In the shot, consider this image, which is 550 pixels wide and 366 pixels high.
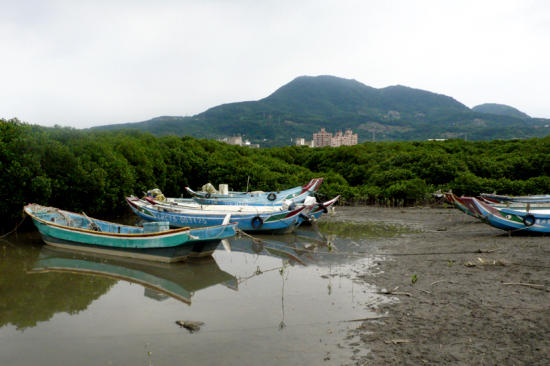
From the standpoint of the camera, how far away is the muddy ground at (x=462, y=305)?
5883mm

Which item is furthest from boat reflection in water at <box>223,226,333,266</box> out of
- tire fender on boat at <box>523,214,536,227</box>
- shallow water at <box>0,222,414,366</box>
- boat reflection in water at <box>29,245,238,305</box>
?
tire fender on boat at <box>523,214,536,227</box>

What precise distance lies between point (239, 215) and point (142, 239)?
17.2 ft

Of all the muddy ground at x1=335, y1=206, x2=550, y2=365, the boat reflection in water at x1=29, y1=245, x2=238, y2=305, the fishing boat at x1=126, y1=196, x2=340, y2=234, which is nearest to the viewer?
the muddy ground at x1=335, y1=206, x2=550, y2=365

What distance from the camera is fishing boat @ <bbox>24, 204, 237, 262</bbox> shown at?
11320mm

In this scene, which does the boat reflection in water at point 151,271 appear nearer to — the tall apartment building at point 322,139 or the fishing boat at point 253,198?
the fishing boat at point 253,198

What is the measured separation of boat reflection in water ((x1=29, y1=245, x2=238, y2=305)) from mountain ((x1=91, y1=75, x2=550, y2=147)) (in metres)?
60.4

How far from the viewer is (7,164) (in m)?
15.1

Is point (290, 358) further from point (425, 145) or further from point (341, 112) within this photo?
point (341, 112)

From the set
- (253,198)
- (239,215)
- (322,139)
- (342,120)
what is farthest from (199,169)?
(342,120)

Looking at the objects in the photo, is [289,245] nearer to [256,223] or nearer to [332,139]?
[256,223]

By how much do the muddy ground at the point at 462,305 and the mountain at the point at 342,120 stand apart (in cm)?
6570

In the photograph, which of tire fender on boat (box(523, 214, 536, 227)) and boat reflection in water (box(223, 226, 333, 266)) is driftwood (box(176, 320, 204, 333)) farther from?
tire fender on boat (box(523, 214, 536, 227))

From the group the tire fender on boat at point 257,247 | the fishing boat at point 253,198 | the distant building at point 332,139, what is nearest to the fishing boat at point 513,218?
the tire fender on boat at point 257,247

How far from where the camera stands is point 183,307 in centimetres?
834
